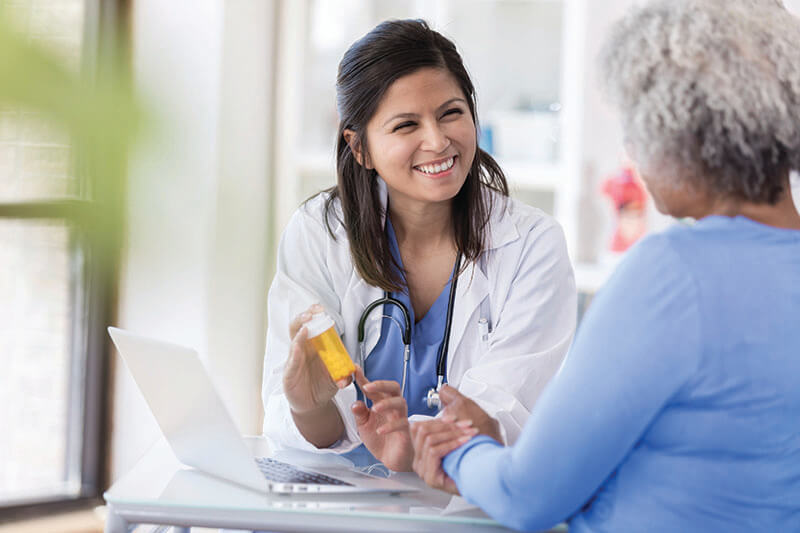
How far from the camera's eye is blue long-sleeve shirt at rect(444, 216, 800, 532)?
791 mm

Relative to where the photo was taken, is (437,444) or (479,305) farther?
(479,305)

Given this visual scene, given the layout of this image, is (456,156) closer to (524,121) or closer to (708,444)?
(708,444)

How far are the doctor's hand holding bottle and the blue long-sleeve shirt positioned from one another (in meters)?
0.43

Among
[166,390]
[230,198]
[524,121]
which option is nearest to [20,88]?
[166,390]

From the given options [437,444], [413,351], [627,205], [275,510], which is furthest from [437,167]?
[627,205]

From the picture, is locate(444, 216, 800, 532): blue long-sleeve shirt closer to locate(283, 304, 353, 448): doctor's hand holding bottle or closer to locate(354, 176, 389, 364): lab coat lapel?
locate(283, 304, 353, 448): doctor's hand holding bottle

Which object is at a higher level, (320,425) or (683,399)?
(683,399)

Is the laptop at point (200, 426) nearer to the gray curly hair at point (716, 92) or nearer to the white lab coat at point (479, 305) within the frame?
the white lab coat at point (479, 305)

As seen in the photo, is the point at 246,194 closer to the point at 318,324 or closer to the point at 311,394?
the point at 311,394

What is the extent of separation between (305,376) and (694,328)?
653 mm

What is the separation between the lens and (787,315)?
81 cm

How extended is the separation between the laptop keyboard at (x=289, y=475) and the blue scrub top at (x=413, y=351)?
0.36 metres

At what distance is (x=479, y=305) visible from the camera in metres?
1.46

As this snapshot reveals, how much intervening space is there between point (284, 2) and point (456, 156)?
185cm
